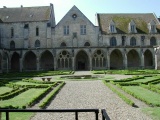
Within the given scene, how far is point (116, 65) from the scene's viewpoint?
191ft

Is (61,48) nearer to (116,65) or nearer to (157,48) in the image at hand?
(116,65)

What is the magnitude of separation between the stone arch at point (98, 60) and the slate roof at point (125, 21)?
5278 millimetres

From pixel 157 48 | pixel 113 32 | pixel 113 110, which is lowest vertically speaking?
pixel 113 110

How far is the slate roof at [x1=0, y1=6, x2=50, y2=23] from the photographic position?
5878 centimetres

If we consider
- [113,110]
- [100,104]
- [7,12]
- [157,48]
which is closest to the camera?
[113,110]

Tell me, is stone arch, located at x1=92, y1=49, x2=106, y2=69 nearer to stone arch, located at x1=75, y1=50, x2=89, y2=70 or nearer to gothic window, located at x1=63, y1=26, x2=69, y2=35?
stone arch, located at x1=75, y1=50, x2=89, y2=70

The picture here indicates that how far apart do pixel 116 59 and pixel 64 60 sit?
12.2 m

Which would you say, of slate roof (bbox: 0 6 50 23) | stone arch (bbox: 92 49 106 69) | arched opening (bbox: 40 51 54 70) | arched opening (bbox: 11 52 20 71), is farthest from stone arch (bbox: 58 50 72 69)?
arched opening (bbox: 11 52 20 71)

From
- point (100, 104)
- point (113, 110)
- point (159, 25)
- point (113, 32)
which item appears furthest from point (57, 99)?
point (159, 25)

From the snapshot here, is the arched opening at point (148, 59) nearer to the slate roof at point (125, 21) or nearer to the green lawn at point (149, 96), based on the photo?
the slate roof at point (125, 21)

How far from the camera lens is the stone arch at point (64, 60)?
54944 millimetres

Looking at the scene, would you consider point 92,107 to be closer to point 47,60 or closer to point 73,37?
point 73,37

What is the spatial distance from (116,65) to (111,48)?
597 cm

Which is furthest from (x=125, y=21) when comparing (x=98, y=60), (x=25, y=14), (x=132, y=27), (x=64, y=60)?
(x=25, y=14)
